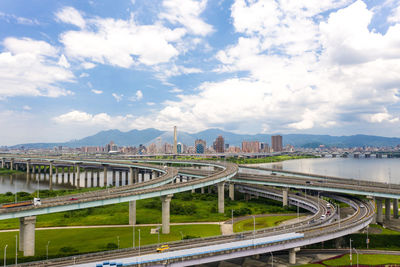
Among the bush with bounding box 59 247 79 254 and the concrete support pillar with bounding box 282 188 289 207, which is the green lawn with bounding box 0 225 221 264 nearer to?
the bush with bounding box 59 247 79 254

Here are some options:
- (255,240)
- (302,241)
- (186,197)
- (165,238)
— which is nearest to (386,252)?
(302,241)

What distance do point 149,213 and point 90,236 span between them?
2247 centimetres

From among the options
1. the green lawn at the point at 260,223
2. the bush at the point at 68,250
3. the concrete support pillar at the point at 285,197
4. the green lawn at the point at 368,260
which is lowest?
the green lawn at the point at 368,260

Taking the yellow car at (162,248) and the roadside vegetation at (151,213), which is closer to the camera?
the yellow car at (162,248)

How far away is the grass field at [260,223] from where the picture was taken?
62750mm

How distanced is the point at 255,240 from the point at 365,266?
1861cm

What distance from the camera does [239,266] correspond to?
44.0 meters

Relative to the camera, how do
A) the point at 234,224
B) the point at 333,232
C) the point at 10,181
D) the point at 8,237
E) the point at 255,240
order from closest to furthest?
the point at 255,240 → the point at 333,232 → the point at 8,237 → the point at 234,224 → the point at 10,181

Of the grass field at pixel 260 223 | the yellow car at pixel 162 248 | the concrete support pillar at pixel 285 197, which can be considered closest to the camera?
the yellow car at pixel 162 248

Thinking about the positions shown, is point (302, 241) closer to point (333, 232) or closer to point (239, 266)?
point (333, 232)

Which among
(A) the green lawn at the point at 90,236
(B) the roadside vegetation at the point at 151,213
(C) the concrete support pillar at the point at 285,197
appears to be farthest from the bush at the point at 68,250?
(C) the concrete support pillar at the point at 285,197

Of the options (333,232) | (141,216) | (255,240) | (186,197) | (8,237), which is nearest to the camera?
(255,240)

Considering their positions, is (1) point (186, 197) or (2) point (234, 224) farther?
(1) point (186, 197)

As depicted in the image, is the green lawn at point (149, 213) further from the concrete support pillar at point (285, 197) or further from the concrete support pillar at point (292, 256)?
the concrete support pillar at point (292, 256)
